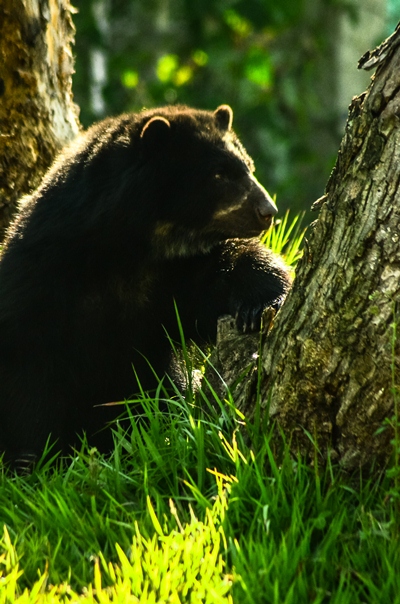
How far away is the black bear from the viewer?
460cm

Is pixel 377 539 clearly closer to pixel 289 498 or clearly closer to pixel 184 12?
pixel 289 498

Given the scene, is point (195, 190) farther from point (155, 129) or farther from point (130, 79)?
point (130, 79)

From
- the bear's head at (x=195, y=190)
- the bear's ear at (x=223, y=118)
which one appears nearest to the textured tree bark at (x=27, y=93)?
the bear's head at (x=195, y=190)

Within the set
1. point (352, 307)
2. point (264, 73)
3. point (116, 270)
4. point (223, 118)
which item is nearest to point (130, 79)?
point (264, 73)

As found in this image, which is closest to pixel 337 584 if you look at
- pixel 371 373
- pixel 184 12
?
pixel 371 373

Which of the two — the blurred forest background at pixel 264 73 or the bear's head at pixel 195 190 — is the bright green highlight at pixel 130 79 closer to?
the blurred forest background at pixel 264 73

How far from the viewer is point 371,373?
10.3 ft

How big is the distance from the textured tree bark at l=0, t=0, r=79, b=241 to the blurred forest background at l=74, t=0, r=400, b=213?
8.51 m

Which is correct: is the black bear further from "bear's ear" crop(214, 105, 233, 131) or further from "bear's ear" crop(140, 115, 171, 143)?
"bear's ear" crop(214, 105, 233, 131)

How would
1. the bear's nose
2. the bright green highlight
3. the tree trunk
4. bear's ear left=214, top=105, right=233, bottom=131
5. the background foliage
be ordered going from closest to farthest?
1. the tree trunk
2. the bear's nose
3. bear's ear left=214, top=105, right=233, bottom=131
4. the background foliage
5. the bright green highlight

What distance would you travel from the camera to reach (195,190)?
193 inches

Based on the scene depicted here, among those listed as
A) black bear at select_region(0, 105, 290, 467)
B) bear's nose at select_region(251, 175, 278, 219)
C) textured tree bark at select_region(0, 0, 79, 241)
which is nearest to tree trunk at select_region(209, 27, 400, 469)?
black bear at select_region(0, 105, 290, 467)

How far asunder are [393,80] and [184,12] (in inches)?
481

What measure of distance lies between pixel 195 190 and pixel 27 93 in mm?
1457
